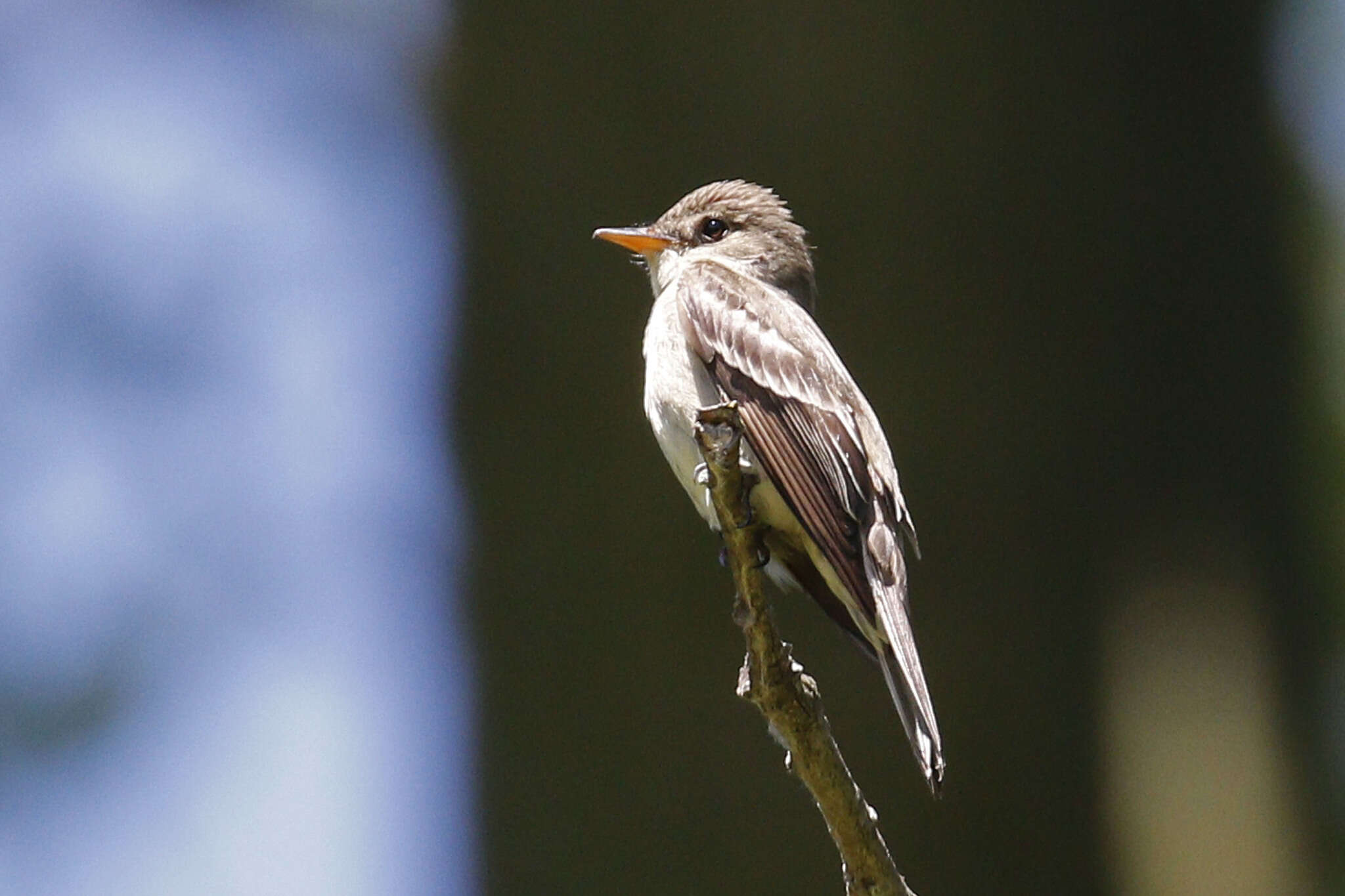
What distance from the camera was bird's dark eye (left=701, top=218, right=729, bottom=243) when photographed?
17.1ft

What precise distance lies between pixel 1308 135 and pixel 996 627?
245cm

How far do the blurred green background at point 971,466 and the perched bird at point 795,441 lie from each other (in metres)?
0.14

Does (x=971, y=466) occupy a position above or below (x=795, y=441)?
below

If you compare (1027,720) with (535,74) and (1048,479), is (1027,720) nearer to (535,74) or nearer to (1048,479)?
(1048,479)

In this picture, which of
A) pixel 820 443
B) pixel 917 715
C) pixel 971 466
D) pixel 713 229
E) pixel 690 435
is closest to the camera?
pixel 917 715

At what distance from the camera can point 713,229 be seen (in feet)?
17.2

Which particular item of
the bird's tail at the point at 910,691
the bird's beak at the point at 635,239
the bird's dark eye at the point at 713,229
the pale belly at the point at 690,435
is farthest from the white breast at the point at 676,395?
the bird's dark eye at the point at 713,229

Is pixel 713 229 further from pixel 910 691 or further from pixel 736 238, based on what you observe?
pixel 910 691

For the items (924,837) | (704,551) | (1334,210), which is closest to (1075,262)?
(704,551)

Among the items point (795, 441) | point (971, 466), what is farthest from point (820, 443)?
point (971, 466)

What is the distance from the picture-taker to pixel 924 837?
406 cm

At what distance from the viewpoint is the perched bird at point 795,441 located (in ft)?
12.5

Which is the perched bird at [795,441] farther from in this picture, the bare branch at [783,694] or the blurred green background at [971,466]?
the bare branch at [783,694]

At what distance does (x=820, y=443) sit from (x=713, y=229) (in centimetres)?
134
